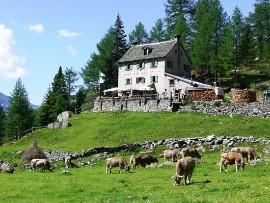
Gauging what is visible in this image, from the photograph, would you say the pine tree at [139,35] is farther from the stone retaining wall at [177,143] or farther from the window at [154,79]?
the stone retaining wall at [177,143]

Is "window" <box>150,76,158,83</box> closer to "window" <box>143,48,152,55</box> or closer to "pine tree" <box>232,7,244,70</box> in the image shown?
"window" <box>143,48,152,55</box>

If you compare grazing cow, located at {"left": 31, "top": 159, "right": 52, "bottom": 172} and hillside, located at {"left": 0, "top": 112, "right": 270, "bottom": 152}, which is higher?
hillside, located at {"left": 0, "top": 112, "right": 270, "bottom": 152}

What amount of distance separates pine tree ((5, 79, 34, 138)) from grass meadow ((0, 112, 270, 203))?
29.1 meters

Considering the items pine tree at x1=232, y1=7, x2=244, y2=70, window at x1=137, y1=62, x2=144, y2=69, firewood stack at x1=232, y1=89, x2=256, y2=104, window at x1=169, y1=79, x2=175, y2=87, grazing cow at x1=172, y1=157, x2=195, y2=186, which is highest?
pine tree at x1=232, y1=7, x2=244, y2=70

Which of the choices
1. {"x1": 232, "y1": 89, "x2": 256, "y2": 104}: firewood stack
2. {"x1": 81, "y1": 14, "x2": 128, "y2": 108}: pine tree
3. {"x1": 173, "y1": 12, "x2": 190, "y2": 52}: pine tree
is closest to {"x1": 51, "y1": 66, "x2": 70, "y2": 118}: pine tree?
{"x1": 81, "y1": 14, "x2": 128, "y2": 108}: pine tree

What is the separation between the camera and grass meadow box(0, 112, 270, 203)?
19297 millimetres

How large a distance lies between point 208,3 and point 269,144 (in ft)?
247

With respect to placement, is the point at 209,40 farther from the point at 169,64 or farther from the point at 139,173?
the point at 139,173

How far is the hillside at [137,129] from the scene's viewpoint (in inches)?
1959

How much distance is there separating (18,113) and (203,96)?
47936mm

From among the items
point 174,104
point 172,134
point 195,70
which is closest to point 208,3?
point 195,70

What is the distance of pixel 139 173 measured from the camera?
30.5 metres

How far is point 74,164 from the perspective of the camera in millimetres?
42188

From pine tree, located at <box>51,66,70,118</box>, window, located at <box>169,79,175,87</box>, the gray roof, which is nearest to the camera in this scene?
window, located at <box>169,79,175,87</box>
